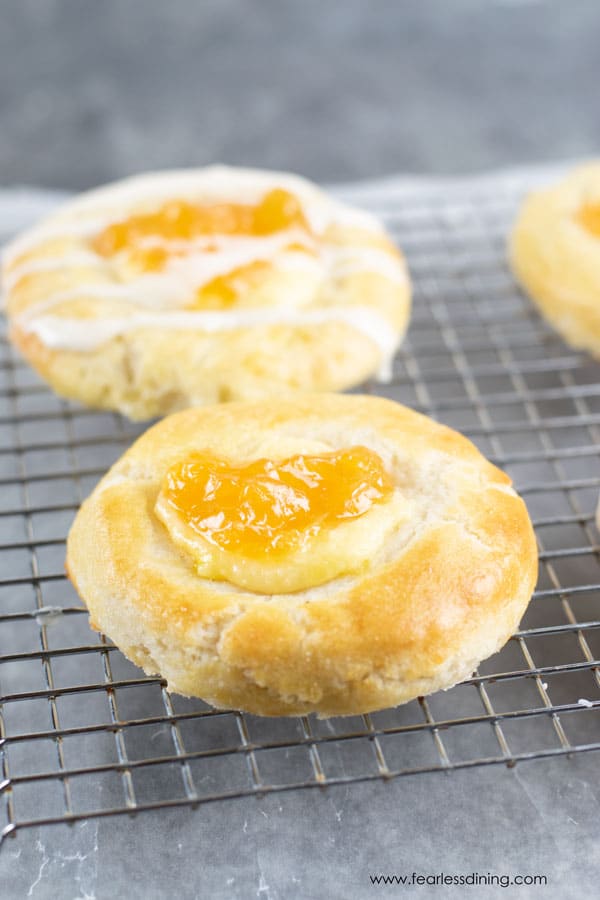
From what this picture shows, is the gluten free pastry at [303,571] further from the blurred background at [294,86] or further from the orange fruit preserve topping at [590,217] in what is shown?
the blurred background at [294,86]

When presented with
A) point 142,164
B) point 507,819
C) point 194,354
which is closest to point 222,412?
point 194,354

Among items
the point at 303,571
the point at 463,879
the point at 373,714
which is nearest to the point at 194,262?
the point at 303,571

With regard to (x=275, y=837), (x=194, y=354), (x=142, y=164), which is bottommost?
(x=142, y=164)

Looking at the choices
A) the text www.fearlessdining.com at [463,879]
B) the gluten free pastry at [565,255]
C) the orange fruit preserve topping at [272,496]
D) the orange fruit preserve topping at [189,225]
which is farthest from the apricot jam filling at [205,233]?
the text www.fearlessdining.com at [463,879]

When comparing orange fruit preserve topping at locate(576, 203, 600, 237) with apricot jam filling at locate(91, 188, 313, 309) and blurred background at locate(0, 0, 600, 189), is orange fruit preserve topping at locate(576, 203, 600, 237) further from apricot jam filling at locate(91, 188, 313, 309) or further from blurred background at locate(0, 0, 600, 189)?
blurred background at locate(0, 0, 600, 189)

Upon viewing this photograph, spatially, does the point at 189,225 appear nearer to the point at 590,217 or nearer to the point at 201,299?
the point at 201,299

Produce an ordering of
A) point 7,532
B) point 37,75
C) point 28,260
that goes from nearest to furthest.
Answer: point 7,532
point 28,260
point 37,75

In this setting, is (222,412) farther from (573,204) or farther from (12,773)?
(573,204)
